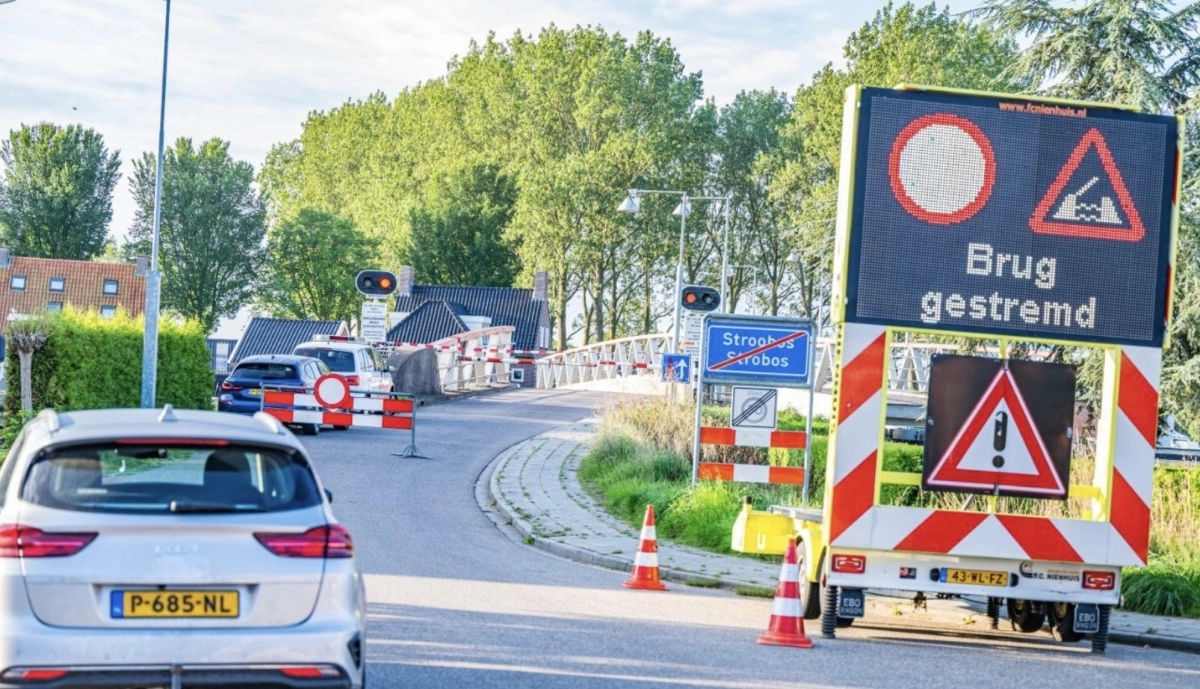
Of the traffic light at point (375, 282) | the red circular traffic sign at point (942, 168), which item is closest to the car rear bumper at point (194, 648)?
the red circular traffic sign at point (942, 168)

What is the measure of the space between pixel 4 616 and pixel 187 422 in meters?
1.24

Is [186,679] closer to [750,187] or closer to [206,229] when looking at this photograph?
[750,187]

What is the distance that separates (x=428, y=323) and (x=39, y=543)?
243 feet

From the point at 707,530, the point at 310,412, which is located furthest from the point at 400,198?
the point at 707,530

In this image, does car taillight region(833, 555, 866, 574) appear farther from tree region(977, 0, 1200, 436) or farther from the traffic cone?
tree region(977, 0, 1200, 436)

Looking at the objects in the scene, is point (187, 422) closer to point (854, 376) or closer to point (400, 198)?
point (854, 376)

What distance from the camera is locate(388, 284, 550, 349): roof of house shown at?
3167 inches

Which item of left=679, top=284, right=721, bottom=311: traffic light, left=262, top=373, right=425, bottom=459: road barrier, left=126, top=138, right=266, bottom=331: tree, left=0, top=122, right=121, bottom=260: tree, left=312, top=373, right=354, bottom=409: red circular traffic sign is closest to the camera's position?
left=262, top=373, right=425, bottom=459: road barrier

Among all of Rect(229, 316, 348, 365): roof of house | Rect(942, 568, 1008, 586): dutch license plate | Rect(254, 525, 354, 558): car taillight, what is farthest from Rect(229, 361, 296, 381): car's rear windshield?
Rect(229, 316, 348, 365): roof of house

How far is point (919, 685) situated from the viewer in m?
8.96

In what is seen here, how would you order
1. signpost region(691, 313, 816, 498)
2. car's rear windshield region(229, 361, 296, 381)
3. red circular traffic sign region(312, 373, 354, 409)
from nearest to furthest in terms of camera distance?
signpost region(691, 313, 816, 498)
red circular traffic sign region(312, 373, 354, 409)
car's rear windshield region(229, 361, 296, 381)

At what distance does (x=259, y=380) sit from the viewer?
27.8 meters

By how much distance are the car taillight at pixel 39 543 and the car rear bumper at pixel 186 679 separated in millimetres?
469

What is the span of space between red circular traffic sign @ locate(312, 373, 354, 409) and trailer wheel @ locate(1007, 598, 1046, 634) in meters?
14.0
